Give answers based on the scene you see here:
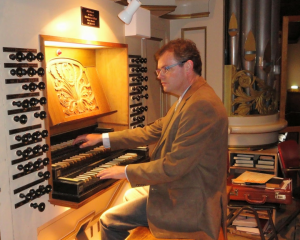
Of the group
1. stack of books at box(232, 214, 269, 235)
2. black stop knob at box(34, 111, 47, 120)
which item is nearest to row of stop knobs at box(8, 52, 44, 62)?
black stop knob at box(34, 111, 47, 120)

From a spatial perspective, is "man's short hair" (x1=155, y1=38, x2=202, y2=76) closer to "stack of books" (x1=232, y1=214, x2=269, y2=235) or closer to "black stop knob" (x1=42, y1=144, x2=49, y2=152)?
"black stop knob" (x1=42, y1=144, x2=49, y2=152)

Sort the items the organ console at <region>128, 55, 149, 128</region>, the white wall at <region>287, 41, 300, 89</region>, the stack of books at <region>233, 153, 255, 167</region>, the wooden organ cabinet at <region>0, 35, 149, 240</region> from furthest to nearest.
→ the white wall at <region>287, 41, 300, 89</region> < the stack of books at <region>233, 153, 255, 167</region> < the organ console at <region>128, 55, 149, 128</region> < the wooden organ cabinet at <region>0, 35, 149, 240</region>

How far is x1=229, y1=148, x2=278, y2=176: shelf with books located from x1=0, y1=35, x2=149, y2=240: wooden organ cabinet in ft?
5.02

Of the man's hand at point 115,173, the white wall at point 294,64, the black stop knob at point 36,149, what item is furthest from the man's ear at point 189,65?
the white wall at point 294,64

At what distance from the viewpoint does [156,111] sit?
154 inches

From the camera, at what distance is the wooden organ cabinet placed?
1960mm

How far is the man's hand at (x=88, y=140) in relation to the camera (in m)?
2.63

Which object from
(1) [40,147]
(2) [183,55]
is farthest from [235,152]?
(1) [40,147]

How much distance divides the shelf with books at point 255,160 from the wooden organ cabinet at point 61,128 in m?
Answer: 1.53

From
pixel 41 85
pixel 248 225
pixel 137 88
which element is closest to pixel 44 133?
pixel 41 85

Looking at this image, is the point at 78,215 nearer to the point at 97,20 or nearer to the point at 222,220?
the point at 222,220

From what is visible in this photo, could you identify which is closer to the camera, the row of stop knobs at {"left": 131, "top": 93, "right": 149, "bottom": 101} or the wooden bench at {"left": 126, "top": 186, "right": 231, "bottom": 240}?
the wooden bench at {"left": 126, "top": 186, "right": 231, "bottom": 240}

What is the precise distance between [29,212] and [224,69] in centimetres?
290

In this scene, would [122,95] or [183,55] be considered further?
[122,95]
